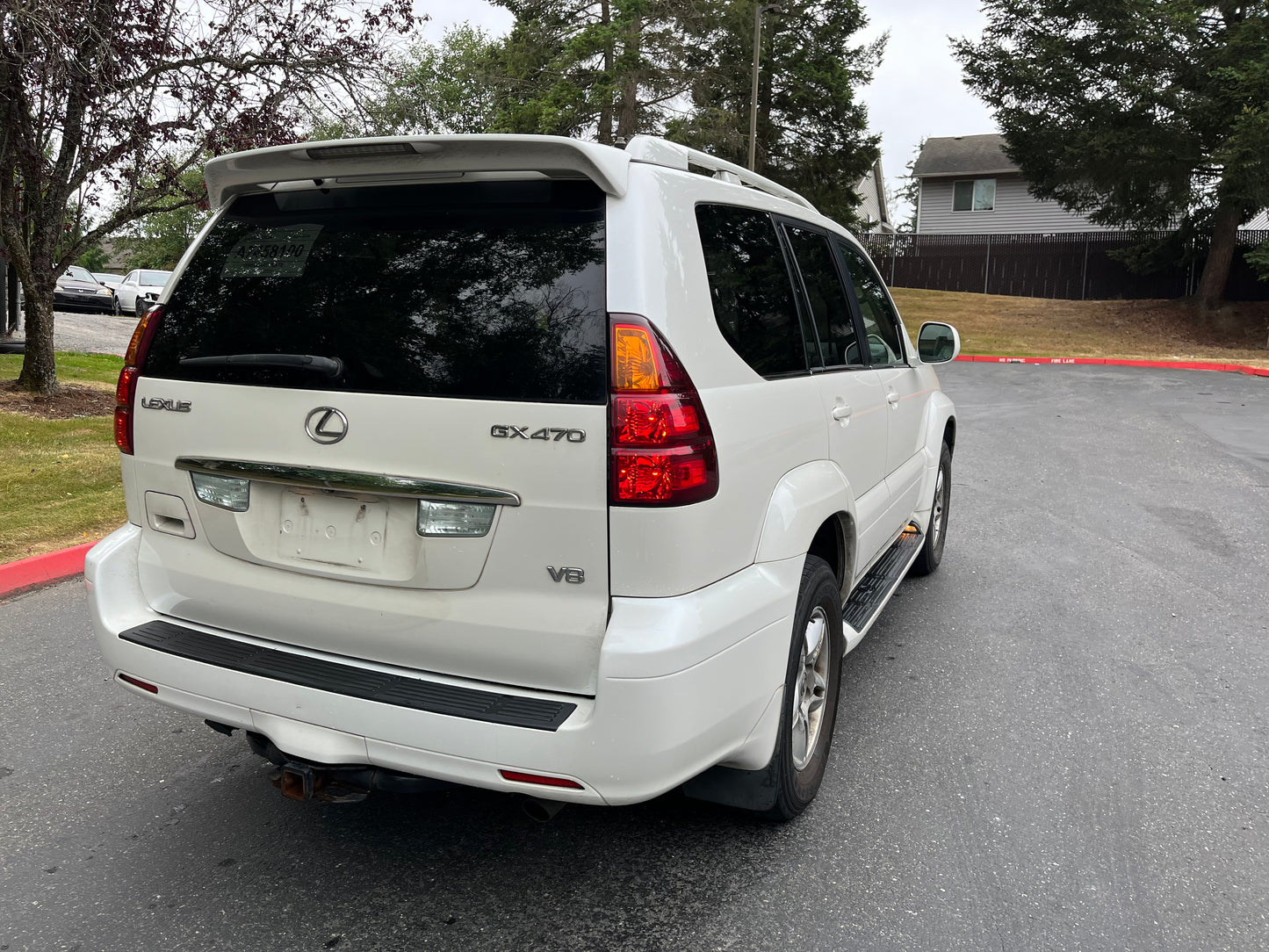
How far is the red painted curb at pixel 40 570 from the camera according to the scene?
535 cm

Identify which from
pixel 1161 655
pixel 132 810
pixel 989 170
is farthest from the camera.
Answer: pixel 989 170

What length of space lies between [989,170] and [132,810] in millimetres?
40002

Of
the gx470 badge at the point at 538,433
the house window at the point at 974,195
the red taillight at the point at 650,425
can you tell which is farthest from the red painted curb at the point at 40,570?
the house window at the point at 974,195

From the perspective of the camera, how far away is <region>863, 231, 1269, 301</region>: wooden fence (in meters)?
30.4

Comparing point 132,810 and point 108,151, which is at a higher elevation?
point 108,151

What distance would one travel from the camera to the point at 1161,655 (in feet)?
15.1

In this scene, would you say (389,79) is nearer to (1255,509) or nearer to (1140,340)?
(1255,509)

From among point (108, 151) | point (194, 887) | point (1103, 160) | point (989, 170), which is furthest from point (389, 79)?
point (989, 170)

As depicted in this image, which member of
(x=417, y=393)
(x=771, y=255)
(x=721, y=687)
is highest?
(x=771, y=255)

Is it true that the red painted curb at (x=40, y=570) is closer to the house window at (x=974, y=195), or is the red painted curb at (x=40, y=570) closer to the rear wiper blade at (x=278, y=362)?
the rear wiper blade at (x=278, y=362)

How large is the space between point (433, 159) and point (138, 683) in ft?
5.44

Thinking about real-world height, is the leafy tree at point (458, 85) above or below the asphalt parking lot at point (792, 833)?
above

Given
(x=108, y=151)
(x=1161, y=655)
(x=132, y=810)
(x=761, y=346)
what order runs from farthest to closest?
(x=108, y=151), (x=1161, y=655), (x=132, y=810), (x=761, y=346)

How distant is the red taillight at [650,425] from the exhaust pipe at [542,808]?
803 millimetres
